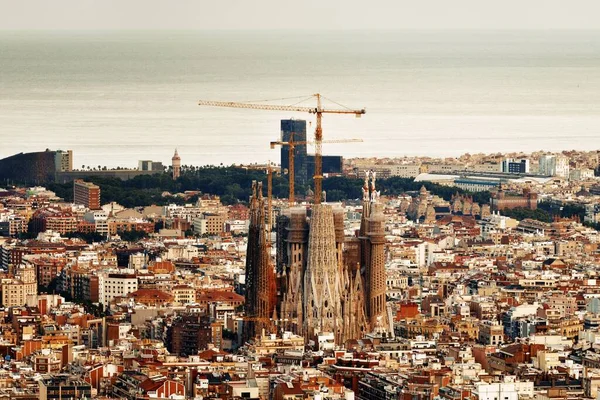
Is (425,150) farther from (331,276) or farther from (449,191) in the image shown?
(331,276)

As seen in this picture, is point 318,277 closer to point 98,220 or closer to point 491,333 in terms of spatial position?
point 491,333

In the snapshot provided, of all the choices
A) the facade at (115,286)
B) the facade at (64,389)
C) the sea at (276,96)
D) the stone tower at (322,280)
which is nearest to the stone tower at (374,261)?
the stone tower at (322,280)

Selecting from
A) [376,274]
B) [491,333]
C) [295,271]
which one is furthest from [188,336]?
[491,333]

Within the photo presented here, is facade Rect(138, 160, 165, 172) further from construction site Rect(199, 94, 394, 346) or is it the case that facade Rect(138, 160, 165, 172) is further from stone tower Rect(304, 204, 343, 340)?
stone tower Rect(304, 204, 343, 340)

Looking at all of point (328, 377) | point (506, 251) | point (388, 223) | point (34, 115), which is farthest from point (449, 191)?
point (328, 377)

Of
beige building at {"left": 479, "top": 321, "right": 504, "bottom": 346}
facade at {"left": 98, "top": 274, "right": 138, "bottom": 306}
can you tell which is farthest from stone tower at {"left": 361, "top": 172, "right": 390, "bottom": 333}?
facade at {"left": 98, "top": 274, "right": 138, "bottom": 306}
